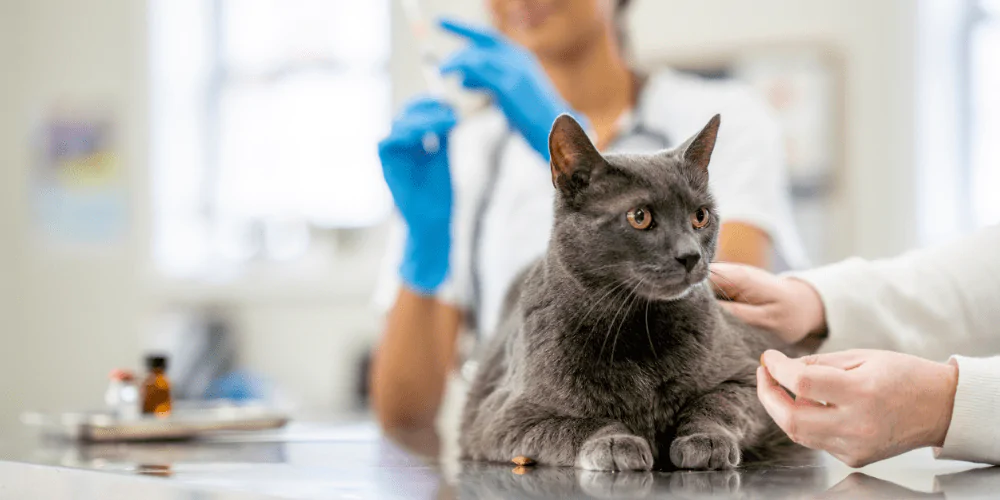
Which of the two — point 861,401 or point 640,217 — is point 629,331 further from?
point 861,401

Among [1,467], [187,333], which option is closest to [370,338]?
[187,333]

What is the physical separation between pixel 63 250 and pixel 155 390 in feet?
13.2

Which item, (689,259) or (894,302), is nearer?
(689,259)

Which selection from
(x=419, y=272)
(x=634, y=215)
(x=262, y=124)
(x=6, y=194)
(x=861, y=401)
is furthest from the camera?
(x=6, y=194)

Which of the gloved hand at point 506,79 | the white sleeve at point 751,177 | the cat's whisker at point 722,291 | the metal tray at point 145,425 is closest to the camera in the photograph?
the cat's whisker at point 722,291

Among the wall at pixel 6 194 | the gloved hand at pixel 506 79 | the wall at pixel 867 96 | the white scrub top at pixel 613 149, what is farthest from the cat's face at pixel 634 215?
the wall at pixel 6 194

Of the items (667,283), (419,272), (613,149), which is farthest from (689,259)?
(419,272)

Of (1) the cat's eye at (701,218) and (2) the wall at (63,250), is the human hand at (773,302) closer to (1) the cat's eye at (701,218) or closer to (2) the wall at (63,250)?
(1) the cat's eye at (701,218)

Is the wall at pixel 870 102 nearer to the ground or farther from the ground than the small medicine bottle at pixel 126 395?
farther from the ground

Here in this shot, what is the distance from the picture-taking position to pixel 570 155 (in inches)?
34.1

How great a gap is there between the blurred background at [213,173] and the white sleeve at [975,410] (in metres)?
2.76

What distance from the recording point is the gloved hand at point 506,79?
151cm

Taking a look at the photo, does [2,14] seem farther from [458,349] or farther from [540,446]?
[540,446]

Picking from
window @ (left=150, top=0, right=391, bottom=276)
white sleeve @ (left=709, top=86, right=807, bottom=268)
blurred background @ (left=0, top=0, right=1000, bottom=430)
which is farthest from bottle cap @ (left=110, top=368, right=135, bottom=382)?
window @ (left=150, top=0, right=391, bottom=276)
